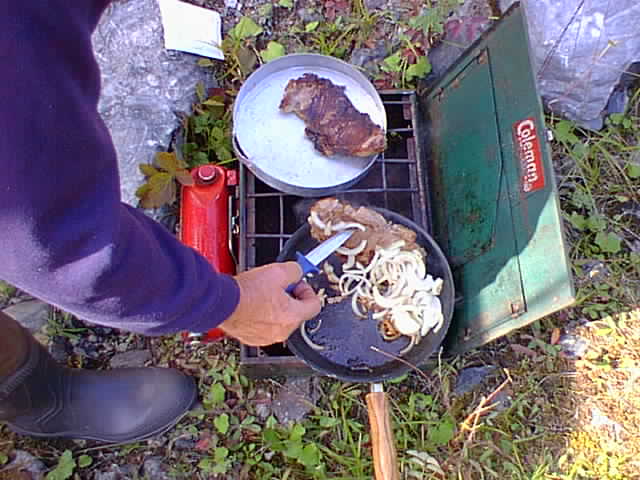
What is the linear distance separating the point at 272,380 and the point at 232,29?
6.18ft

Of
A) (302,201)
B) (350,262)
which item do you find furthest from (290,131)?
(350,262)

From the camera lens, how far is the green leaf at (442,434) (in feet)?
8.00

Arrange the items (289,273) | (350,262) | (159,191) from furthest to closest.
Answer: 1. (159,191)
2. (350,262)
3. (289,273)

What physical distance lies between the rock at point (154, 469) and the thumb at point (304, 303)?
1011 mm

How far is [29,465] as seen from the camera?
233 cm

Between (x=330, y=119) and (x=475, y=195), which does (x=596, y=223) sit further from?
(x=330, y=119)

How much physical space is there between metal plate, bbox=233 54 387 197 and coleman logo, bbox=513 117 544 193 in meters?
0.63

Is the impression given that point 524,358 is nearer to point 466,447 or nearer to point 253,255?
point 466,447

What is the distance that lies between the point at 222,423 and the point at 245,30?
2.01 metres

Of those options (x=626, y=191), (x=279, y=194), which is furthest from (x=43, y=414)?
(x=626, y=191)

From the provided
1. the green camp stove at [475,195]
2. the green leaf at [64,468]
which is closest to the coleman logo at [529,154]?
the green camp stove at [475,195]

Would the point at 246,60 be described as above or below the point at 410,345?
above

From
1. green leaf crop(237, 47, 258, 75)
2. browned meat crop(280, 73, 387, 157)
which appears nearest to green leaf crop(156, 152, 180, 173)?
browned meat crop(280, 73, 387, 157)

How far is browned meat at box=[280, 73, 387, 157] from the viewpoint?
238cm
